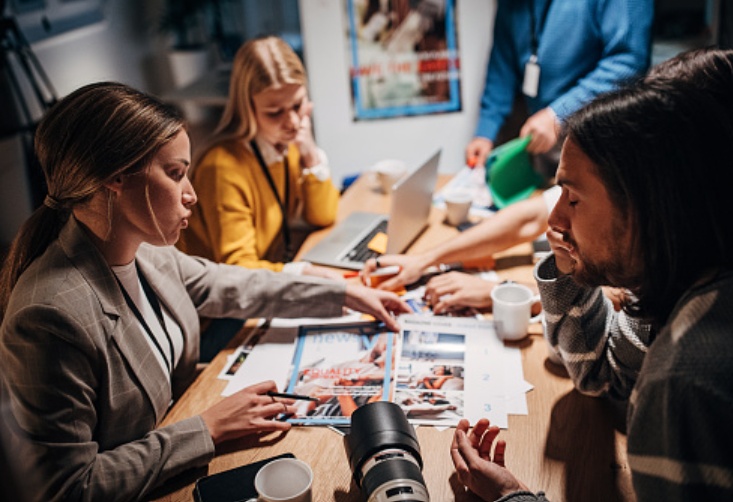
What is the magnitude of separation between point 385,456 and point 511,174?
4.56ft

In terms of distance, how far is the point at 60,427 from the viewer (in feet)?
3.30

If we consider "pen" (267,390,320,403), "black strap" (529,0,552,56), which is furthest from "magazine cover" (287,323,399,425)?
"black strap" (529,0,552,56)

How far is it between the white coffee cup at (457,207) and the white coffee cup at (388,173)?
0.28m

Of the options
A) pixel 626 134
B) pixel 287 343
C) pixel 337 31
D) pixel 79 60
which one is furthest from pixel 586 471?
pixel 79 60

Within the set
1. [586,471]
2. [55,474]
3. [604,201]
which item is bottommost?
[586,471]

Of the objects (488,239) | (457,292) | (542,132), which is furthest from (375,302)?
(542,132)

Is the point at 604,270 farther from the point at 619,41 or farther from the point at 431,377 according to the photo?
the point at 619,41

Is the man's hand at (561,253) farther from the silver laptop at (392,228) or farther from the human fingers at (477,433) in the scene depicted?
the silver laptop at (392,228)

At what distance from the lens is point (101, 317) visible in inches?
43.9

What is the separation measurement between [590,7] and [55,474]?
226 cm

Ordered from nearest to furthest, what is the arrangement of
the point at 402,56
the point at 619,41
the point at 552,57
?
the point at 619,41 → the point at 552,57 → the point at 402,56

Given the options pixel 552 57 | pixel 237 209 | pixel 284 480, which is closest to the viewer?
pixel 284 480

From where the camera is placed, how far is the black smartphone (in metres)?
1.02

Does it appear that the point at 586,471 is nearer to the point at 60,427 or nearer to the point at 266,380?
the point at 266,380
